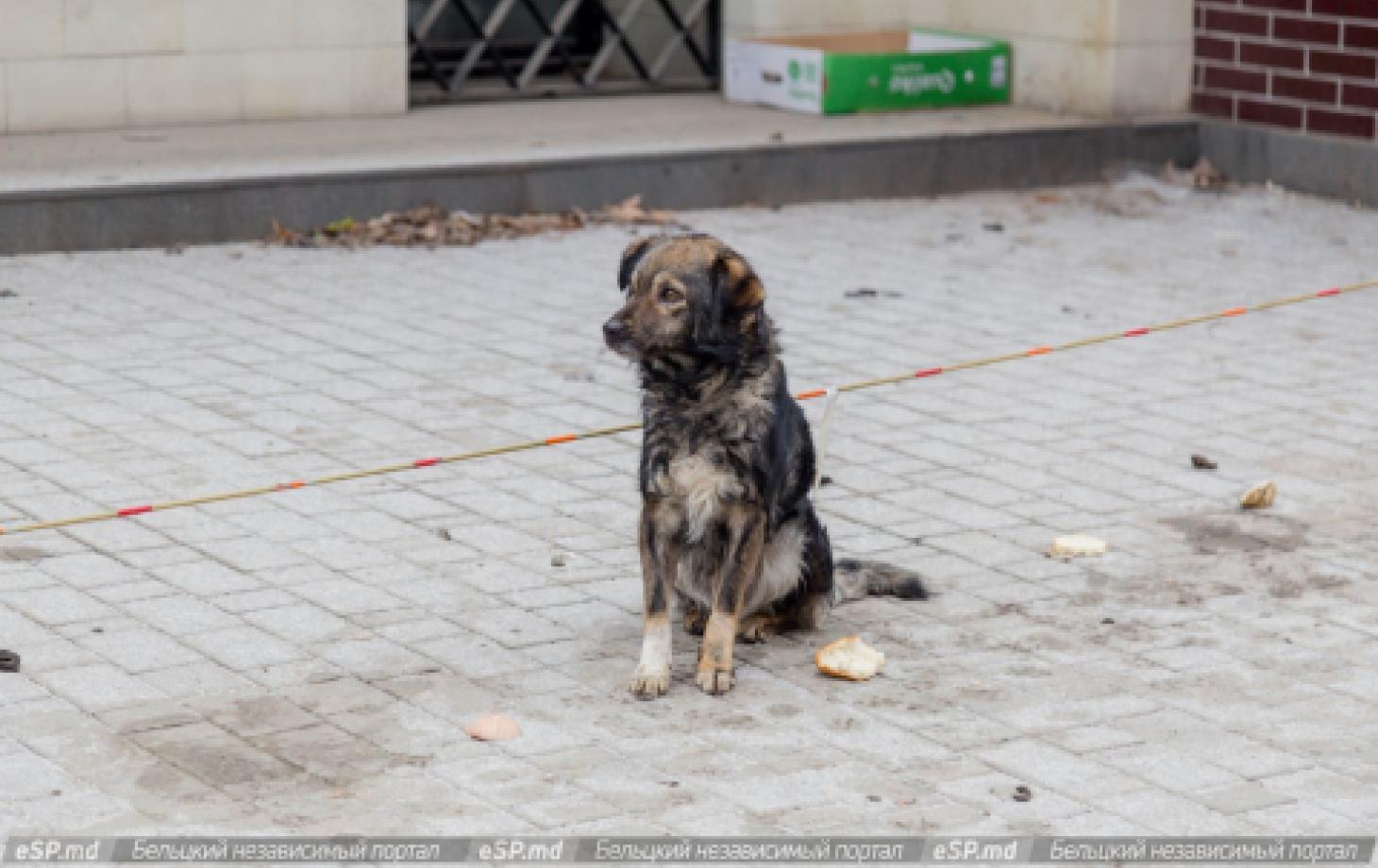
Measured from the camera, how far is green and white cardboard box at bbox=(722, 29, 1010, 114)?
13883 mm

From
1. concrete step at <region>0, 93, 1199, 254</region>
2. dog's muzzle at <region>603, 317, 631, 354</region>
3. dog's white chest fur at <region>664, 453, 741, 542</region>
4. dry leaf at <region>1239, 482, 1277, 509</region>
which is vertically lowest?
dry leaf at <region>1239, 482, 1277, 509</region>

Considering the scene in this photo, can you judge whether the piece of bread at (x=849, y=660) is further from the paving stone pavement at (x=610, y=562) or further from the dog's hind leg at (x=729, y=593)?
the dog's hind leg at (x=729, y=593)

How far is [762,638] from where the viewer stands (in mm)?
6379

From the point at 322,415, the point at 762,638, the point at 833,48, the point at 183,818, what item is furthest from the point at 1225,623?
the point at 833,48

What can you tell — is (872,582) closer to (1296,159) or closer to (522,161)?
(522,161)

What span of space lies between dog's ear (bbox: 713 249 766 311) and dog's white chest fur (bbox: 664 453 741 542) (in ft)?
1.38

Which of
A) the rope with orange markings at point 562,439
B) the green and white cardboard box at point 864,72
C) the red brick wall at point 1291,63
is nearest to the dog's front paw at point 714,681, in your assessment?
the rope with orange markings at point 562,439

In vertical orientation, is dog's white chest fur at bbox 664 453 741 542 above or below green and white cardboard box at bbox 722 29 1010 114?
below

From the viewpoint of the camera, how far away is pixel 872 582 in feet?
22.1

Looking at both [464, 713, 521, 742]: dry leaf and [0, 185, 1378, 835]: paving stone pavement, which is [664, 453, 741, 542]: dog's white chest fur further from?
[464, 713, 521, 742]: dry leaf

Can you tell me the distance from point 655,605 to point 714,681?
0.26 m

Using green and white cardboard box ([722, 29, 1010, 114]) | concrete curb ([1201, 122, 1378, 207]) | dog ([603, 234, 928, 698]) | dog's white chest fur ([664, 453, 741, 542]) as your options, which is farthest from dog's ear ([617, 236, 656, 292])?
concrete curb ([1201, 122, 1378, 207])

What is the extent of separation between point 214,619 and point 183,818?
1.43 m

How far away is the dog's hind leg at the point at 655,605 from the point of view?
589 centimetres
